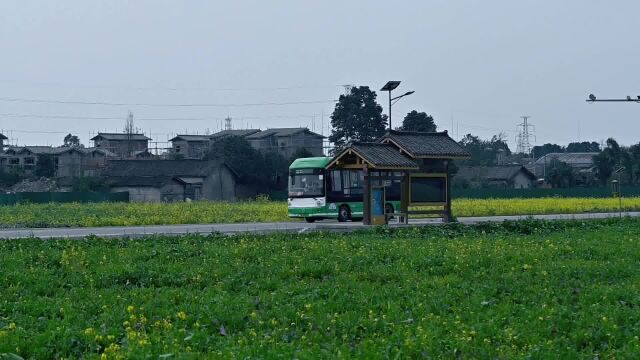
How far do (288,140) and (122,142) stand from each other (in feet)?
91.0

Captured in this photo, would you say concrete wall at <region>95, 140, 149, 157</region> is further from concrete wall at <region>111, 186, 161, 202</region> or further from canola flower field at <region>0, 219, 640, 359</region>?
canola flower field at <region>0, 219, 640, 359</region>

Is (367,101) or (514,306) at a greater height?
(367,101)

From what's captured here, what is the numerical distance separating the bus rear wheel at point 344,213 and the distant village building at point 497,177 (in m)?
56.5

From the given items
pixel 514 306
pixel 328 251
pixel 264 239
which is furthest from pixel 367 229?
pixel 514 306

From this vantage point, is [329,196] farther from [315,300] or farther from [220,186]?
[220,186]

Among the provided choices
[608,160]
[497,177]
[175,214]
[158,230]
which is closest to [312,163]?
[175,214]

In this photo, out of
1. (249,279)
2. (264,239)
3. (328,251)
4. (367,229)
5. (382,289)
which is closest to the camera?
(382,289)

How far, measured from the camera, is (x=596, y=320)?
11250 mm

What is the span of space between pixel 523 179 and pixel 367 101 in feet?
84.7

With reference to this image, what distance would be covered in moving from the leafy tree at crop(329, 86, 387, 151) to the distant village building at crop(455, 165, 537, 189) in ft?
55.8

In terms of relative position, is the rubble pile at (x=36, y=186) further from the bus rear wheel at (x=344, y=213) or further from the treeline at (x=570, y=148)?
the treeline at (x=570, y=148)

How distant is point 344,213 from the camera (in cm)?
4134

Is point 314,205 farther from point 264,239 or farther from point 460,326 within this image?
point 460,326

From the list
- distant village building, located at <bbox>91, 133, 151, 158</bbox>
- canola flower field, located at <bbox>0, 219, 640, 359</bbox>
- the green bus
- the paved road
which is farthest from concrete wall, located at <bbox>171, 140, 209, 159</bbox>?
canola flower field, located at <bbox>0, 219, 640, 359</bbox>
